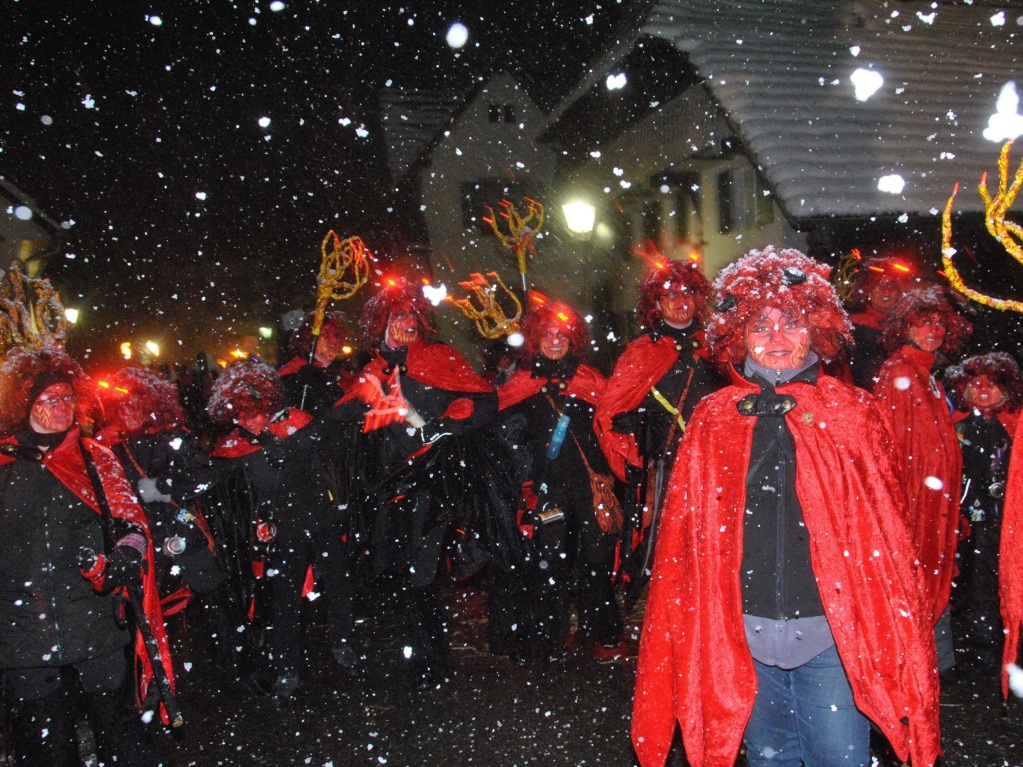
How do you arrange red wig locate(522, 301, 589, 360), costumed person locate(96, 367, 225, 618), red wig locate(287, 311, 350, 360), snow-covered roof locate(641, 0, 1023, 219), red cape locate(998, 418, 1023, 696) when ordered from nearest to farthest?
1. red cape locate(998, 418, 1023, 696)
2. costumed person locate(96, 367, 225, 618)
3. red wig locate(522, 301, 589, 360)
4. red wig locate(287, 311, 350, 360)
5. snow-covered roof locate(641, 0, 1023, 219)

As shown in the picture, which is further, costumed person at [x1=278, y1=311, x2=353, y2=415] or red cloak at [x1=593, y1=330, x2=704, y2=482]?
costumed person at [x1=278, y1=311, x2=353, y2=415]

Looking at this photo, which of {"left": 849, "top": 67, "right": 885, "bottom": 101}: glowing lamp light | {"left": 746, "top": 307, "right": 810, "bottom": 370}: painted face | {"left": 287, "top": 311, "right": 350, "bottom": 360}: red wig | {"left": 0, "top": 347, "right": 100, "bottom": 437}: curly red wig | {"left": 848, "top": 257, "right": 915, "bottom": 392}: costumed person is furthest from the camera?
{"left": 849, "top": 67, "right": 885, "bottom": 101}: glowing lamp light

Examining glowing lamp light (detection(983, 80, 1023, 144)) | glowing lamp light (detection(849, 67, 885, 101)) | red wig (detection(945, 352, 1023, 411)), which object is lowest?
red wig (detection(945, 352, 1023, 411))

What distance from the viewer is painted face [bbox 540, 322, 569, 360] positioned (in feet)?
20.5

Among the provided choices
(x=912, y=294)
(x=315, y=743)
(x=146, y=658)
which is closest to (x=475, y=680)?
(x=315, y=743)

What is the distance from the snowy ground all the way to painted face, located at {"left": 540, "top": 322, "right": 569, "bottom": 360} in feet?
7.10

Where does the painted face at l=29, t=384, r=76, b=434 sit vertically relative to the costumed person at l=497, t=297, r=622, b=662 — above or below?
above

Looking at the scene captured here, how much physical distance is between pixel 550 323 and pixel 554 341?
14cm

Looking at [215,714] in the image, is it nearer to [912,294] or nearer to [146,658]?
[146,658]

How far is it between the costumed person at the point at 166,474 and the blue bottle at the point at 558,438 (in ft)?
7.56

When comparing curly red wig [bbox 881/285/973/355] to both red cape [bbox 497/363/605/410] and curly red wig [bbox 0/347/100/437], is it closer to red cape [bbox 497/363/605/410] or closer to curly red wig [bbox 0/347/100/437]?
red cape [bbox 497/363/605/410]

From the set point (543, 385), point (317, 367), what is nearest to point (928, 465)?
point (543, 385)

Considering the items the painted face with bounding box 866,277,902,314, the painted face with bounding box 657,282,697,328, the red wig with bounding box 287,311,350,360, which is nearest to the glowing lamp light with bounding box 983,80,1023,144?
the painted face with bounding box 866,277,902,314

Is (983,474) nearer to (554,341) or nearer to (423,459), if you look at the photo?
(554,341)
